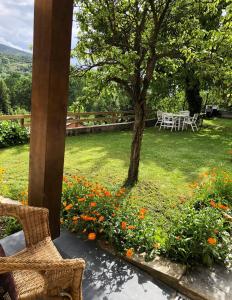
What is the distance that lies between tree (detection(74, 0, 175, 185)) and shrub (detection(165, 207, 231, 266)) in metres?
2.26

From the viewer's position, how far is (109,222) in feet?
8.63

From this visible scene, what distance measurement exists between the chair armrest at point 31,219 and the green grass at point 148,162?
203 centimetres

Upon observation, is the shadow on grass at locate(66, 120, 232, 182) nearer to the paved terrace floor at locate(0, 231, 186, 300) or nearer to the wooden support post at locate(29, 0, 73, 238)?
the paved terrace floor at locate(0, 231, 186, 300)

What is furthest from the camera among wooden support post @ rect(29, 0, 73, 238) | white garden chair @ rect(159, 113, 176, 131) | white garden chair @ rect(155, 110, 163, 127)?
white garden chair @ rect(155, 110, 163, 127)

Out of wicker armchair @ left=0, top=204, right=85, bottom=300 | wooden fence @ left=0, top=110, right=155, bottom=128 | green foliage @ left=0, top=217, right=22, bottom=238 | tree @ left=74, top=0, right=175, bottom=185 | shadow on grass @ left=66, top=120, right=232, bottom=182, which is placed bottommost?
green foliage @ left=0, top=217, right=22, bottom=238

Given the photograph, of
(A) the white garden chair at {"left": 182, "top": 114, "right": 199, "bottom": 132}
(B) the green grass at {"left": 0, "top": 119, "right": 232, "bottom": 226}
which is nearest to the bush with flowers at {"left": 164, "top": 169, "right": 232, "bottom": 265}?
(B) the green grass at {"left": 0, "top": 119, "right": 232, "bottom": 226}

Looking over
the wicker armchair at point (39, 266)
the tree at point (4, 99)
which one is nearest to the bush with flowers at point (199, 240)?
the wicker armchair at point (39, 266)

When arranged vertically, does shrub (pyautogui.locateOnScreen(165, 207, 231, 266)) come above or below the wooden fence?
below

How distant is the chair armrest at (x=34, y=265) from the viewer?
1275 mm

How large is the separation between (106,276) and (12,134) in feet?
20.0

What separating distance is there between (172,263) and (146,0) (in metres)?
3.61

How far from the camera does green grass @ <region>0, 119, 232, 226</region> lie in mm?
4480

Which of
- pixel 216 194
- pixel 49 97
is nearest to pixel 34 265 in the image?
pixel 49 97

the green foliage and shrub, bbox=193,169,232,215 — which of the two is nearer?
the green foliage
